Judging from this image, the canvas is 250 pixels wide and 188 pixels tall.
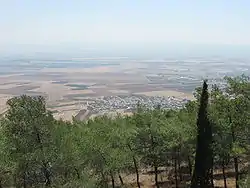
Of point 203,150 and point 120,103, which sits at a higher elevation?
point 203,150

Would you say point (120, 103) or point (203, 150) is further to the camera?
point (120, 103)

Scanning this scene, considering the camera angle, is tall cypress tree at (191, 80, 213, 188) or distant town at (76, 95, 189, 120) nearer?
tall cypress tree at (191, 80, 213, 188)

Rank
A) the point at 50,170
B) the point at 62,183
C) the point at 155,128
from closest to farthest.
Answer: the point at 62,183
the point at 50,170
the point at 155,128

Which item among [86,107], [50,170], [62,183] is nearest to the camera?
[62,183]

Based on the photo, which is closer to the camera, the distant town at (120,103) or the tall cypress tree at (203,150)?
the tall cypress tree at (203,150)

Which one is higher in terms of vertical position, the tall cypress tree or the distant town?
the tall cypress tree

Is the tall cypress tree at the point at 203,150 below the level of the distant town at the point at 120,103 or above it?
above

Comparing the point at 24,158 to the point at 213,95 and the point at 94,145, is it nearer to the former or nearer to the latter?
the point at 94,145

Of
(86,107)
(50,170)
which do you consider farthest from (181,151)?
(86,107)
